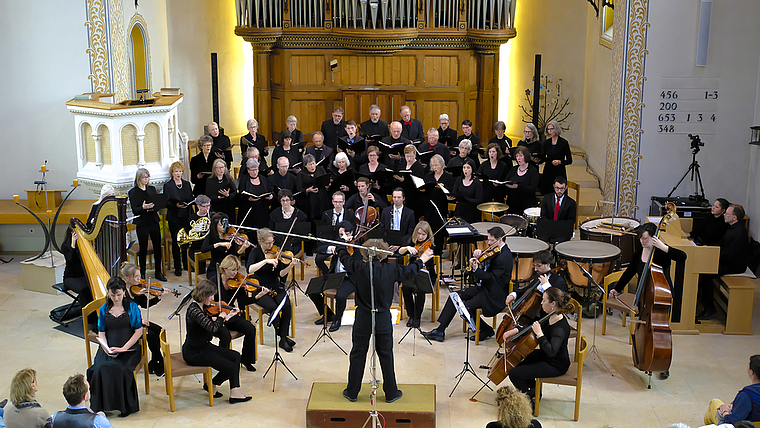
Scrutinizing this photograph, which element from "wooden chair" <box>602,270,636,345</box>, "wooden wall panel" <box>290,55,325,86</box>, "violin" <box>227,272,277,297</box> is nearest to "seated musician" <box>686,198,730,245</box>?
"wooden chair" <box>602,270,636,345</box>

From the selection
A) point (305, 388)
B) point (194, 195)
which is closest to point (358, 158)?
point (194, 195)

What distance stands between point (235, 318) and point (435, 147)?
394 centimetres

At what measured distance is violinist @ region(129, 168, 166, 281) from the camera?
26.3 feet

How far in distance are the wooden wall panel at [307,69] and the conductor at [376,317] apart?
7.88 m

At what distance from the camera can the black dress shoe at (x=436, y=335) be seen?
6938mm

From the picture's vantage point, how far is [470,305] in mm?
6664

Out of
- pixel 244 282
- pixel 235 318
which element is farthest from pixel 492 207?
pixel 235 318

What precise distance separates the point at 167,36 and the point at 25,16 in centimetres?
Answer: 296

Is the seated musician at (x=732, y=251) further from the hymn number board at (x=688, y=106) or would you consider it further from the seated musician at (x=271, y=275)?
the seated musician at (x=271, y=275)

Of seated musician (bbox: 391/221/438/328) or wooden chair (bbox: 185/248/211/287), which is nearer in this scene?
seated musician (bbox: 391/221/438/328)

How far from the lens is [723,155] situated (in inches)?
348

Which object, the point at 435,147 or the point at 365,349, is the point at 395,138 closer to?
the point at 435,147

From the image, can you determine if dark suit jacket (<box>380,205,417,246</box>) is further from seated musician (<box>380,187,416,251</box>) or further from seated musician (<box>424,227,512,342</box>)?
seated musician (<box>424,227,512,342</box>)

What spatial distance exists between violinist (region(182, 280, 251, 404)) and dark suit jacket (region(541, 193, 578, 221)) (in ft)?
11.8
